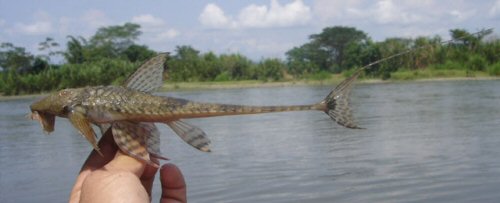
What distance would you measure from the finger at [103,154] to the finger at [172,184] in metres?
0.16

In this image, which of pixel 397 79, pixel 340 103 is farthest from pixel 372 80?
pixel 340 103

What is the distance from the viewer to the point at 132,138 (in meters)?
2.12

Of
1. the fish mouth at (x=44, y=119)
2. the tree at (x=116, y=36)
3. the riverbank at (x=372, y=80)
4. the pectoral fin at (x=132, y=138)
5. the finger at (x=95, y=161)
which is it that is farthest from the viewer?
the tree at (x=116, y=36)

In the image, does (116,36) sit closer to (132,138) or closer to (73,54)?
(73,54)

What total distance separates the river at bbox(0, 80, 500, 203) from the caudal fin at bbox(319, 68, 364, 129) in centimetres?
637

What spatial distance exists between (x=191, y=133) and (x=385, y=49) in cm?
6284

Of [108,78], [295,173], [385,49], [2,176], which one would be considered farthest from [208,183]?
[385,49]

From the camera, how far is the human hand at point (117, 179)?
1.70 m

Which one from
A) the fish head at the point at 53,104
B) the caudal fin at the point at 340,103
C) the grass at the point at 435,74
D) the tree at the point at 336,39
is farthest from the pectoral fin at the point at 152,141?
the tree at the point at 336,39

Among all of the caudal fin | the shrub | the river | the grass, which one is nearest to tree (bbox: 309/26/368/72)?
the grass

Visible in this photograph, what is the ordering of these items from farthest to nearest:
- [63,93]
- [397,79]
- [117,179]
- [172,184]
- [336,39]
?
[336,39]
[397,79]
[63,93]
[172,184]
[117,179]

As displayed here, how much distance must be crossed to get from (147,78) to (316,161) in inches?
370

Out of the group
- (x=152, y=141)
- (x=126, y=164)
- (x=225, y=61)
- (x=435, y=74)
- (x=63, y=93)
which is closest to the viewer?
(x=126, y=164)

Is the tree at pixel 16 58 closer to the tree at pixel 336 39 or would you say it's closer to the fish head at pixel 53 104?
the tree at pixel 336 39
